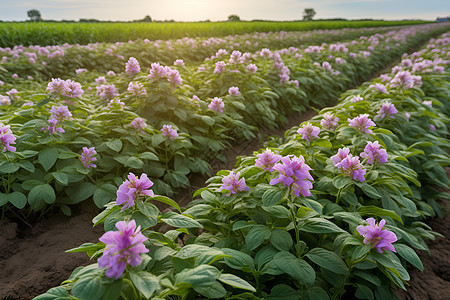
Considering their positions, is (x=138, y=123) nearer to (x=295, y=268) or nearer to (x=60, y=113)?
(x=60, y=113)

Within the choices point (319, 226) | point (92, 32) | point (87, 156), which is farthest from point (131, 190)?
point (92, 32)

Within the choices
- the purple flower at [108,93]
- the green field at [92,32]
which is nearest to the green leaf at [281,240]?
the purple flower at [108,93]

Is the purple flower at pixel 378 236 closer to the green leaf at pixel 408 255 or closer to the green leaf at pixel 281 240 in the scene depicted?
the green leaf at pixel 408 255

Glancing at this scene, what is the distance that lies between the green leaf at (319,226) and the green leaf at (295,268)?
0.60 ft

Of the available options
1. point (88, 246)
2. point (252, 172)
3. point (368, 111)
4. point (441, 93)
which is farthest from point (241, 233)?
point (441, 93)

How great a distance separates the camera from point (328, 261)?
1.66 meters

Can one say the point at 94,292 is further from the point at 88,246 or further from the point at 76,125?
the point at 76,125

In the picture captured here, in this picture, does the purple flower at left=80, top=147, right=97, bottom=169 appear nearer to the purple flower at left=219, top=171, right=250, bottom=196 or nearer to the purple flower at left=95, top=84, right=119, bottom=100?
the purple flower at left=95, top=84, right=119, bottom=100

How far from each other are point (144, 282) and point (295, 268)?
0.71 m

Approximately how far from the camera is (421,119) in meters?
4.28

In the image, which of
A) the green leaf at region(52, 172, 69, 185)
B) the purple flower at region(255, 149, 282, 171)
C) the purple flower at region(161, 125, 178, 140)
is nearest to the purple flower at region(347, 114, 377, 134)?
the purple flower at region(255, 149, 282, 171)

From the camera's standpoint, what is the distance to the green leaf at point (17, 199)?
2574 mm

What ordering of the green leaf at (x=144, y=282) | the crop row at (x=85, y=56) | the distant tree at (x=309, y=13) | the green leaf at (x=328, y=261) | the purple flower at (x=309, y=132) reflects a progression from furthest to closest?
1. the distant tree at (x=309, y=13)
2. the crop row at (x=85, y=56)
3. the purple flower at (x=309, y=132)
4. the green leaf at (x=328, y=261)
5. the green leaf at (x=144, y=282)

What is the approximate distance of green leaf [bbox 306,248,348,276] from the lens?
1.63m
